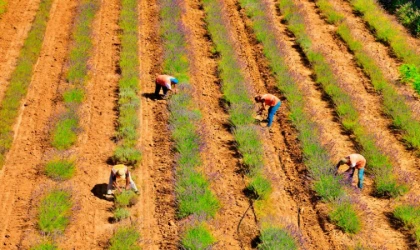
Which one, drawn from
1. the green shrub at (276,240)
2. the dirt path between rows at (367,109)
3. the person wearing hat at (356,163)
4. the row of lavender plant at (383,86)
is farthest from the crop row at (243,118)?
the row of lavender plant at (383,86)

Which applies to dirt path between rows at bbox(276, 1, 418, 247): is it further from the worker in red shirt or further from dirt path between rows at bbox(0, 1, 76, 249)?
dirt path between rows at bbox(0, 1, 76, 249)

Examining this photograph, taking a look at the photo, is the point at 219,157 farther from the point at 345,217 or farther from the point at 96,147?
the point at 345,217

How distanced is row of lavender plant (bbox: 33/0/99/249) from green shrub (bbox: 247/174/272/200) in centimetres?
352

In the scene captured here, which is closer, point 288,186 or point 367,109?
point 288,186

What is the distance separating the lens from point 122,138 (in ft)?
41.5

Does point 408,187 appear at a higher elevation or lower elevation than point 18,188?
higher

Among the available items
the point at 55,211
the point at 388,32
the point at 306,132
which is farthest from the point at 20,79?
the point at 388,32

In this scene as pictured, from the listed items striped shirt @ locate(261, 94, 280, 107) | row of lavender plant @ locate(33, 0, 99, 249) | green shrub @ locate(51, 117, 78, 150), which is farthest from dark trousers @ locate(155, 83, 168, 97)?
striped shirt @ locate(261, 94, 280, 107)

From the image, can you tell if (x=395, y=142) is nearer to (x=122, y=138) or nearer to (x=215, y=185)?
(x=215, y=185)

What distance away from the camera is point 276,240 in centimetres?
947

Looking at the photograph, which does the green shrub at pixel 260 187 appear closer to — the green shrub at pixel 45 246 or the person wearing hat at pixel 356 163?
the person wearing hat at pixel 356 163

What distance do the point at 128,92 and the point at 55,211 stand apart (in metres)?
4.89

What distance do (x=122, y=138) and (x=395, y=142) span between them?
629 centimetres

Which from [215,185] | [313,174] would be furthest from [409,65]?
[215,185]
